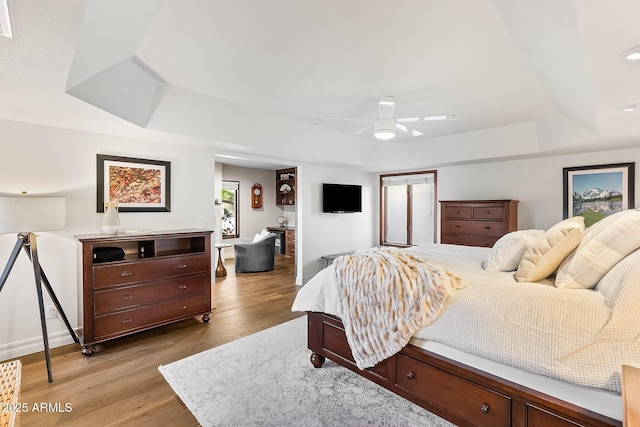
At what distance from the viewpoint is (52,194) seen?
2.99 meters

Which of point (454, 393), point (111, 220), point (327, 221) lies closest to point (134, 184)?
point (111, 220)

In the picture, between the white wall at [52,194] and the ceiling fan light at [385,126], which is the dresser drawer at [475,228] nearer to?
the ceiling fan light at [385,126]

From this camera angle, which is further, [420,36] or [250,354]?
[250,354]

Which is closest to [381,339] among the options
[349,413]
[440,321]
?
[440,321]

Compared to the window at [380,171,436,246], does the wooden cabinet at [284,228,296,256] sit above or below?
below

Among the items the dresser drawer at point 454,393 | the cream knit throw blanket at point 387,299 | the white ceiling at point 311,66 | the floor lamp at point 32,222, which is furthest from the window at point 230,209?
the dresser drawer at point 454,393

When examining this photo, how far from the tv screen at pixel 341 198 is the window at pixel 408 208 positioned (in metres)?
0.80

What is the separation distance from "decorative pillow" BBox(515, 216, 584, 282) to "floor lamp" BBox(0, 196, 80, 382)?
142 inches

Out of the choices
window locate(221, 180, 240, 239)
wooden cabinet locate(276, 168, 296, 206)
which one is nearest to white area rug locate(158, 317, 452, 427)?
window locate(221, 180, 240, 239)

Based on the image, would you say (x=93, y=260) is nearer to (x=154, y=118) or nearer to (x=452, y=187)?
(x=154, y=118)

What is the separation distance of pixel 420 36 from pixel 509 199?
3.68 metres

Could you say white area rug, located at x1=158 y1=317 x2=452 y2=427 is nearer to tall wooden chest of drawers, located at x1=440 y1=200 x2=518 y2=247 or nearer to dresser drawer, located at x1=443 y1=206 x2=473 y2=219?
tall wooden chest of drawers, located at x1=440 y1=200 x2=518 y2=247

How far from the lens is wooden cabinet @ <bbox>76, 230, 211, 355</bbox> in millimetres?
2814

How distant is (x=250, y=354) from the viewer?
9.16ft
